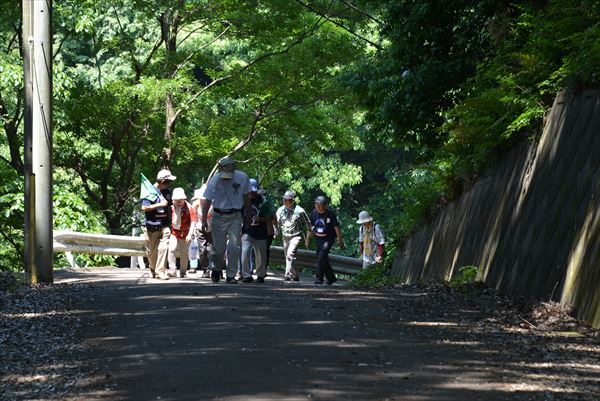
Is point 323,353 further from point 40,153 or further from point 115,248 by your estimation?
point 115,248

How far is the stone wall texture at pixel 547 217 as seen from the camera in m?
10.2

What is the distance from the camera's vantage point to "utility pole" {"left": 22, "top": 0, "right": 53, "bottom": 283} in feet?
54.0

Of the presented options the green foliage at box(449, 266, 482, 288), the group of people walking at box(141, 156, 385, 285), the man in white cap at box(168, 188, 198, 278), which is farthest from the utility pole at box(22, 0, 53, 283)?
the green foliage at box(449, 266, 482, 288)

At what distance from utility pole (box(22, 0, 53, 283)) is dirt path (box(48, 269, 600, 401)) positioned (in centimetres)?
391

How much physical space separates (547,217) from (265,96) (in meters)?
23.6

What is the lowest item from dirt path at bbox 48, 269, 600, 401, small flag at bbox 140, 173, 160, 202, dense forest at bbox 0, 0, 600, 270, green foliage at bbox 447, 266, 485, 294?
dirt path at bbox 48, 269, 600, 401

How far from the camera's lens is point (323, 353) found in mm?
8594

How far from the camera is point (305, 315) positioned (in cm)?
1124

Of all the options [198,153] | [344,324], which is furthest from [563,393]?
[198,153]

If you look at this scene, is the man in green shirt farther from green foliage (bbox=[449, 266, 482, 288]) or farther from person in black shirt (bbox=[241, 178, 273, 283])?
green foliage (bbox=[449, 266, 482, 288])

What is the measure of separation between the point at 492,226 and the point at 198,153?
2195 cm

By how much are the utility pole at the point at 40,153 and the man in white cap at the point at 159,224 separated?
107 inches

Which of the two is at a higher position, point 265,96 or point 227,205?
point 265,96

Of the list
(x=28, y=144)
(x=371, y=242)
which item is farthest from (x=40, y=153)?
(x=371, y=242)
